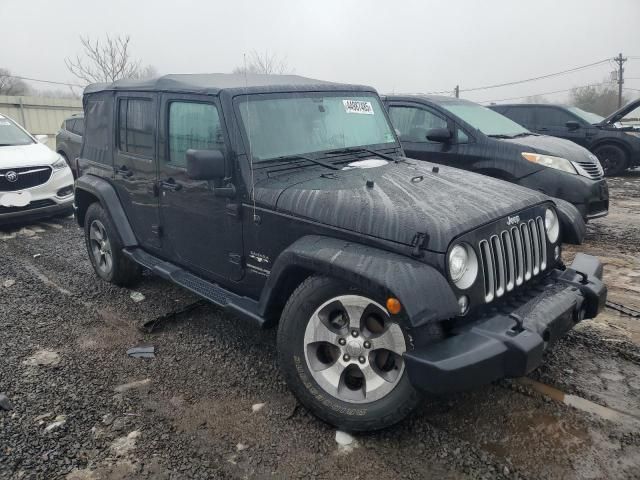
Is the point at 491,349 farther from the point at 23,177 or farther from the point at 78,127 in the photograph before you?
the point at 78,127

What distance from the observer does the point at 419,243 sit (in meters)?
2.43

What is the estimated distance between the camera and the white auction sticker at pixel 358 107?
3769 mm

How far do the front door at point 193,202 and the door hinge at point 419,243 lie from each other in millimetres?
1268

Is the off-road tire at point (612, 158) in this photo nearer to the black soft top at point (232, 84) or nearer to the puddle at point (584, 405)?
the black soft top at point (232, 84)

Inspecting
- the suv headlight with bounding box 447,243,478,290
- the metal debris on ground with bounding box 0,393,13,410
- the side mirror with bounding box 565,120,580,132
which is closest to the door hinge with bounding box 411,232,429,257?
the suv headlight with bounding box 447,243,478,290

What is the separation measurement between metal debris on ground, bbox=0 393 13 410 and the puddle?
3.10 m

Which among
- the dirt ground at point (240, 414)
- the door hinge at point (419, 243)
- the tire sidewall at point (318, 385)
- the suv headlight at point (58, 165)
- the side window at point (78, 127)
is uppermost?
the side window at point (78, 127)

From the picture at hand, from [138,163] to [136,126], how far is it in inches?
12.5

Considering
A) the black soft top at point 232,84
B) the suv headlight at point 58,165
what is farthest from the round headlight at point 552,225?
the suv headlight at point 58,165

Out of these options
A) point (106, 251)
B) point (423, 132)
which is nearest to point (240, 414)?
point (106, 251)

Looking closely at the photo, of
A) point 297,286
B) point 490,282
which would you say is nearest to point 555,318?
point 490,282

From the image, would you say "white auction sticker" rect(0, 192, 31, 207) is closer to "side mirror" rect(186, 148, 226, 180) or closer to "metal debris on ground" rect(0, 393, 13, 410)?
"metal debris on ground" rect(0, 393, 13, 410)

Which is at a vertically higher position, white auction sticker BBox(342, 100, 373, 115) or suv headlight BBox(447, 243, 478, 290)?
white auction sticker BBox(342, 100, 373, 115)

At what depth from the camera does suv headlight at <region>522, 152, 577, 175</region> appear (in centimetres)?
603
